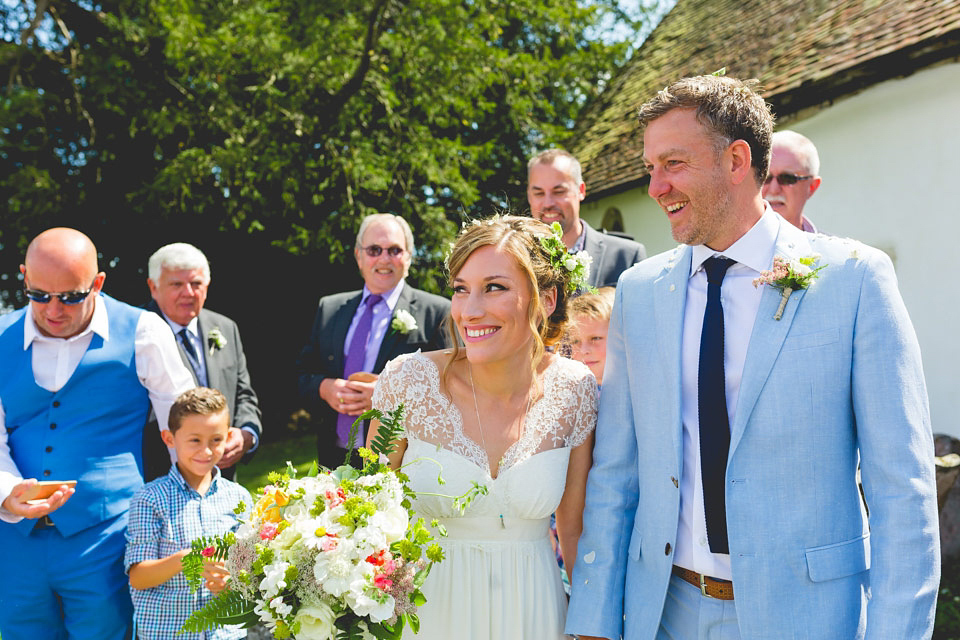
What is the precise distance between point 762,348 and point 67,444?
146 inches

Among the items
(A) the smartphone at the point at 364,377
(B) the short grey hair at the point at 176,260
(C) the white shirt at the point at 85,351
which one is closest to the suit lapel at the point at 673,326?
(A) the smartphone at the point at 364,377

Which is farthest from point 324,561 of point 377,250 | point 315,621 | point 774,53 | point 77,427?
point 774,53

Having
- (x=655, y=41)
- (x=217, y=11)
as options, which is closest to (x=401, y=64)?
(x=217, y=11)

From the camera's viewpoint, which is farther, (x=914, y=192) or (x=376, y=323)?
(x=914, y=192)

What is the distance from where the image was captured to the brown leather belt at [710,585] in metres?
2.60

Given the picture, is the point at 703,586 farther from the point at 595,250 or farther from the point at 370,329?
the point at 370,329

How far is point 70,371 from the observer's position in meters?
4.33

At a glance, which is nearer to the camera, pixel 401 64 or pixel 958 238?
pixel 958 238

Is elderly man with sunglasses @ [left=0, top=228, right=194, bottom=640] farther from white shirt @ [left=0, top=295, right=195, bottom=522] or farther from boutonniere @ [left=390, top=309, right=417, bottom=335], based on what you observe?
boutonniere @ [left=390, top=309, right=417, bottom=335]

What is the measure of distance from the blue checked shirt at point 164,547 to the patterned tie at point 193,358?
150 centimetres

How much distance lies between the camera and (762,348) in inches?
99.4

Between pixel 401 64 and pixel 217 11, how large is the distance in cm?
349

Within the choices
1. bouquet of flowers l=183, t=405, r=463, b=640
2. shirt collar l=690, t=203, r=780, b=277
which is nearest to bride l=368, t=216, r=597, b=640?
bouquet of flowers l=183, t=405, r=463, b=640

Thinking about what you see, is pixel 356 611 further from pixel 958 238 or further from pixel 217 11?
pixel 217 11
